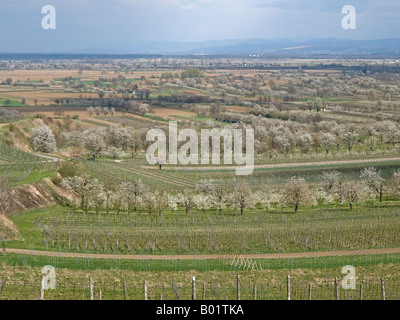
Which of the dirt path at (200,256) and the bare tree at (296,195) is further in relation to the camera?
the bare tree at (296,195)

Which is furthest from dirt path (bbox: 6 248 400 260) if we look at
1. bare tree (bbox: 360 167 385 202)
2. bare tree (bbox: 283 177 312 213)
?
bare tree (bbox: 360 167 385 202)

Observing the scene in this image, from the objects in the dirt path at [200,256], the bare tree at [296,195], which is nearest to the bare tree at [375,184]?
the bare tree at [296,195]

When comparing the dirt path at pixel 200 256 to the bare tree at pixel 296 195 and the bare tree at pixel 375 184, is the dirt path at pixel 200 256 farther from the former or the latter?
the bare tree at pixel 375 184

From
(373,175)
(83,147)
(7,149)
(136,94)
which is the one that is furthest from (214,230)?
(136,94)

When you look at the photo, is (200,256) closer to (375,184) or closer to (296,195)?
A: (296,195)

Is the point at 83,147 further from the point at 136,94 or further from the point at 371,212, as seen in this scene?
the point at 136,94

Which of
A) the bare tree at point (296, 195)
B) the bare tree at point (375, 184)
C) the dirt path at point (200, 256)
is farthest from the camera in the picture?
the bare tree at point (375, 184)

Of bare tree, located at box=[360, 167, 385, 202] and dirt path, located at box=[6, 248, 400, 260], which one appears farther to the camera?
bare tree, located at box=[360, 167, 385, 202]

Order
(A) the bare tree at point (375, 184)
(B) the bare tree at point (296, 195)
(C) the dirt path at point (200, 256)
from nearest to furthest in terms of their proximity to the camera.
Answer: (C) the dirt path at point (200, 256), (B) the bare tree at point (296, 195), (A) the bare tree at point (375, 184)

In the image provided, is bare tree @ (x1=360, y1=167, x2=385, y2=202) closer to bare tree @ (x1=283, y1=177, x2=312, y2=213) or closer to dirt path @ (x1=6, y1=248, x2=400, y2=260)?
bare tree @ (x1=283, y1=177, x2=312, y2=213)

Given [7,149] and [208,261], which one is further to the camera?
[7,149]
